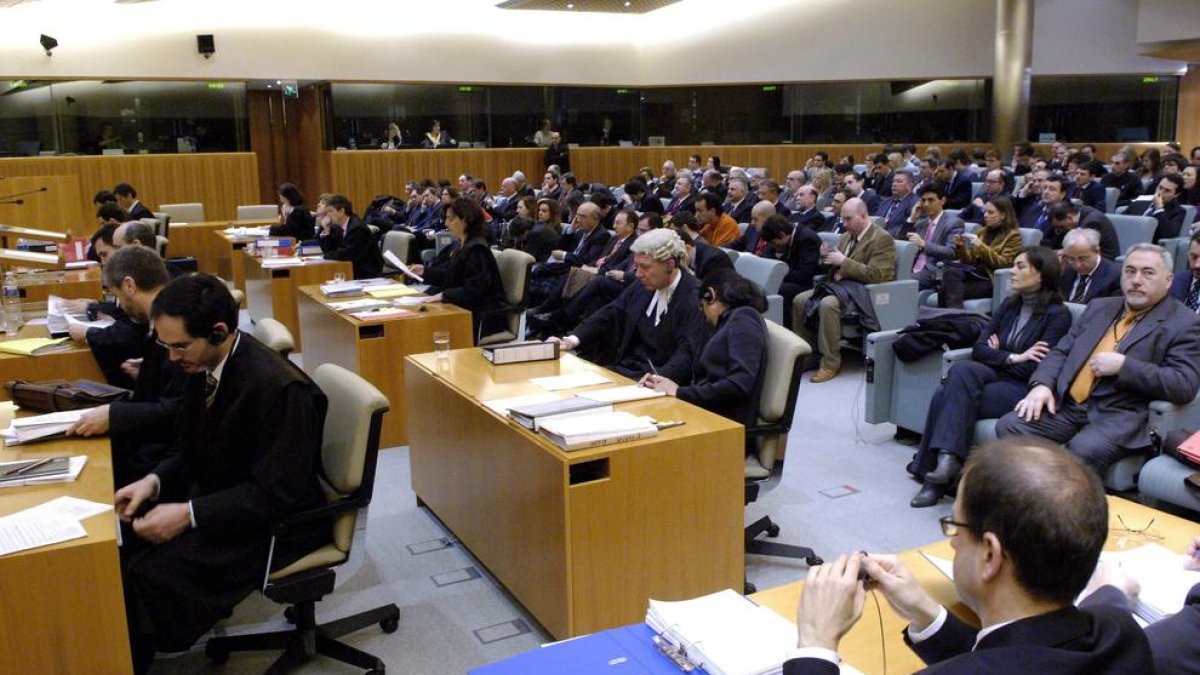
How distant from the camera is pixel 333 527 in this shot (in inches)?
122

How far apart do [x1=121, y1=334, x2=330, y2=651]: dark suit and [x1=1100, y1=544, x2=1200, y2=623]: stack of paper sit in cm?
215

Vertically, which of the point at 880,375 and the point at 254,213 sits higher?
the point at 254,213

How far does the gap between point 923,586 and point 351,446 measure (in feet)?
5.75

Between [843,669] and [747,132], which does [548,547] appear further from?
[747,132]

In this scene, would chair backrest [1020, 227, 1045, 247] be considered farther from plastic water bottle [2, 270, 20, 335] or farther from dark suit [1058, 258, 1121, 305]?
plastic water bottle [2, 270, 20, 335]

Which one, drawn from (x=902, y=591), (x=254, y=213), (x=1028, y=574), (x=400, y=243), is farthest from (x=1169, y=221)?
(x=254, y=213)

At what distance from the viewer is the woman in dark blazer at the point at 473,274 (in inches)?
247

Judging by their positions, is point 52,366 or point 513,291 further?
point 513,291

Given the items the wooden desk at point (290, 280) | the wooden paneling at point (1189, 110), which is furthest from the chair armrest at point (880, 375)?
the wooden paneling at point (1189, 110)

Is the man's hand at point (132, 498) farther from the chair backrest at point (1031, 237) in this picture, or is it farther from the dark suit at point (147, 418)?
the chair backrest at point (1031, 237)

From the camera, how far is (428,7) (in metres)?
16.2

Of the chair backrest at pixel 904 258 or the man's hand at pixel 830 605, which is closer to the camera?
the man's hand at pixel 830 605

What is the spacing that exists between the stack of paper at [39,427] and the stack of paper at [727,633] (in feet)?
7.65

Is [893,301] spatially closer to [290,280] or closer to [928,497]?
[928,497]
